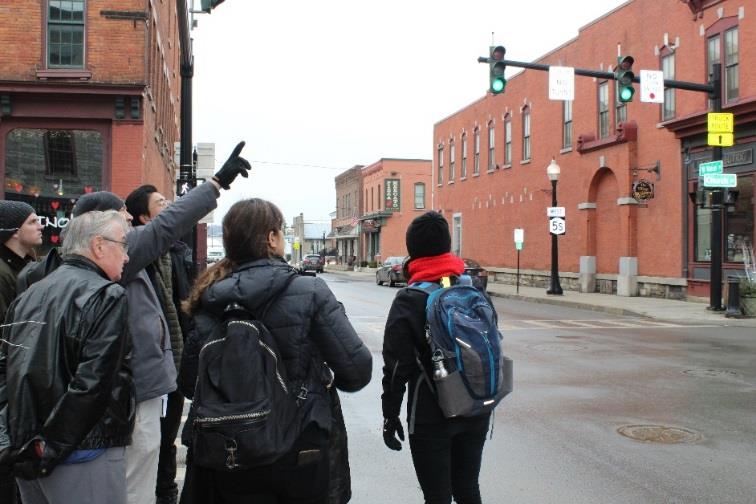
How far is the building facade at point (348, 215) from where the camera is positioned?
2838 inches

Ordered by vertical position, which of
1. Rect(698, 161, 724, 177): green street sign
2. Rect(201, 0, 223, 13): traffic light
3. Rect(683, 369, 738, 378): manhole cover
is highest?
Rect(201, 0, 223, 13): traffic light

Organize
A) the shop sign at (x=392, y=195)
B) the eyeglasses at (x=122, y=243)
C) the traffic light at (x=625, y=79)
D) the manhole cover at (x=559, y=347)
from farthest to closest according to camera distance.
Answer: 1. the shop sign at (x=392, y=195)
2. the traffic light at (x=625, y=79)
3. the manhole cover at (x=559, y=347)
4. the eyeglasses at (x=122, y=243)

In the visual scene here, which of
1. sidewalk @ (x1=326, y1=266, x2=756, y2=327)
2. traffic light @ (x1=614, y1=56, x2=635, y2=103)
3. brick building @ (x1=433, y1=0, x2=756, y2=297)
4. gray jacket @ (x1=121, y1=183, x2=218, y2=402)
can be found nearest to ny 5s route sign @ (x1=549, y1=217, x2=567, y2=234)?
brick building @ (x1=433, y1=0, x2=756, y2=297)

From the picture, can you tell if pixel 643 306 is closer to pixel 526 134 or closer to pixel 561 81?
pixel 561 81

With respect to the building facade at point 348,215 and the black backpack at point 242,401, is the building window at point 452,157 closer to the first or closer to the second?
the building facade at point 348,215

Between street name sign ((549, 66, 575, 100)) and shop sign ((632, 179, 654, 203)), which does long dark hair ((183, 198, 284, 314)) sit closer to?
street name sign ((549, 66, 575, 100))

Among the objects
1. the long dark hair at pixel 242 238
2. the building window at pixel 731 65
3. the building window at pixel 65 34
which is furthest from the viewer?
the building window at pixel 731 65

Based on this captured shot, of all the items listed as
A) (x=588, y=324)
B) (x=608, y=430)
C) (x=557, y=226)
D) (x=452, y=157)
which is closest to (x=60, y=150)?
(x=588, y=324)

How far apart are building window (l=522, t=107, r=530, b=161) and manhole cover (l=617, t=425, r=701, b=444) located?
28.8 m

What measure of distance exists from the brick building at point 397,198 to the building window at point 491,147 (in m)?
22.4

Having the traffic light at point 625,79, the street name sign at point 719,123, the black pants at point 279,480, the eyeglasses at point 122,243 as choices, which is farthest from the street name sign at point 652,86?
the black pants at point 279,480

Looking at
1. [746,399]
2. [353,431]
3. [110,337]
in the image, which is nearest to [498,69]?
[746,399]

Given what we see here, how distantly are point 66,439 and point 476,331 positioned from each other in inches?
74.9

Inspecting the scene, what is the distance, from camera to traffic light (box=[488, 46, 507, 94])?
16.2 metres
